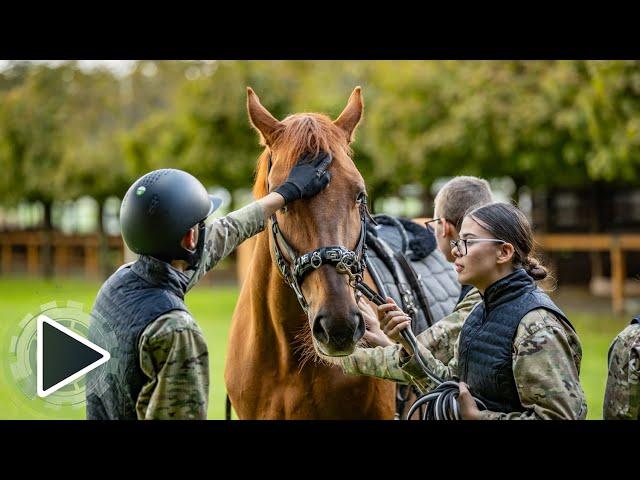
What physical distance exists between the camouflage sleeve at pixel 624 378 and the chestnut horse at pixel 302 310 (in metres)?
0.90

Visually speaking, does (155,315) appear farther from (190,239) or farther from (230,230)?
(230,230)

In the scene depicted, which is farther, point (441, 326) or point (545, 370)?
point (441, 326)

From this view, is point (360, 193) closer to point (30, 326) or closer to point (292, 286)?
point (292, 286)

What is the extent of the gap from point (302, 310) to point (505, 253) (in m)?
1.07

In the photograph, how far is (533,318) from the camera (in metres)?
2.29

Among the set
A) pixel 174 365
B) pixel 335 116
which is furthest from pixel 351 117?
pixel 335 116

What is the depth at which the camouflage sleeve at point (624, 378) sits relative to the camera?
8.21ft

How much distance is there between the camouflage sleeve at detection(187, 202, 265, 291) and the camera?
2.83 m

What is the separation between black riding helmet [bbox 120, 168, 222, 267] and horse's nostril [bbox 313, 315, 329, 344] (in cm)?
52

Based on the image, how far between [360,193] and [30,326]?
53.6 inches

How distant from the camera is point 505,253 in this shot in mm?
2475

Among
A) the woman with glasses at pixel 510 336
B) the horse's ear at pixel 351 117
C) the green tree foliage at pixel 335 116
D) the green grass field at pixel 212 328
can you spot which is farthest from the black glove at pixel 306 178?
the green tree foliage at pixel 335 116

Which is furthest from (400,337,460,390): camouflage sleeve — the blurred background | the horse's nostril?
the blurred background
